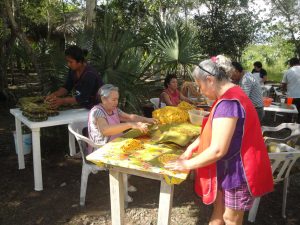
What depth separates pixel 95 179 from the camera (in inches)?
149

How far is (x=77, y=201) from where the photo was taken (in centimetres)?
330

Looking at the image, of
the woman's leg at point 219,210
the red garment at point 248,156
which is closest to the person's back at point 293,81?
the woman's leg at point 219,210

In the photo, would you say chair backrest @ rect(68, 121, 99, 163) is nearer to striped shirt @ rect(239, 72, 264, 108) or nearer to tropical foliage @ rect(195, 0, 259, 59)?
striped shirt @ rect(239, 72, 264, 108)

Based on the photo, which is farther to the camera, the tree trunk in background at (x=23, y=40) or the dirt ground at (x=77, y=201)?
the tree trunk in background at (x=23, y=40)

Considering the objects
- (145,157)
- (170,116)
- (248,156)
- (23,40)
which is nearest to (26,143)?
(23,40)

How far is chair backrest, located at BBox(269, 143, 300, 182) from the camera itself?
2.61 metres

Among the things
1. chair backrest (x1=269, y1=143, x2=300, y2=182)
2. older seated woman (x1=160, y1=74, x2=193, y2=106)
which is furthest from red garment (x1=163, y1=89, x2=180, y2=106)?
chair backrest (x1=269, y1=143, x2=300, y2=182)

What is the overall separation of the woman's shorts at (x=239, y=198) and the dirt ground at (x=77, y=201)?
1.17 metres

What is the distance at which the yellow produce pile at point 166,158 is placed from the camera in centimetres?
210

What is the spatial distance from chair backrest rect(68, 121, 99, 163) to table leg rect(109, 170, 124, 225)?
65 cm

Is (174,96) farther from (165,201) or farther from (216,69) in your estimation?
(216,69)

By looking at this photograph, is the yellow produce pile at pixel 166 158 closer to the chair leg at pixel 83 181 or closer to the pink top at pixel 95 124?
the pink top at pixel 95 124

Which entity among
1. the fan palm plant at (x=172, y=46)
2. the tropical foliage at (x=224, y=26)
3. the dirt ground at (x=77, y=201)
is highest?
the tropical foliage at (x=224, y=26)

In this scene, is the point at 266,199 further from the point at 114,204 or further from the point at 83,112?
the point at 83,112
